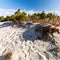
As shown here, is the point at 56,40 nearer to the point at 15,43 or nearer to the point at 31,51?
the point at 31,51

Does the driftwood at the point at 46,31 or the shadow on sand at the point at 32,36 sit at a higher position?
the driftwood at the point at 46,31

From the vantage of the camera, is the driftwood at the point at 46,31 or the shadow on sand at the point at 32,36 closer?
the shadow on sand at the point at 32,36

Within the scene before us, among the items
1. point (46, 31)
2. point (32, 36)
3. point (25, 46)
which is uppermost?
point (46, 31)

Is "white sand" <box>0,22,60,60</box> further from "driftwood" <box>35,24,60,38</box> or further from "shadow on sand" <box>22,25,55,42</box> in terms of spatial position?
"driftwood" <box>35,24,60,38</box>

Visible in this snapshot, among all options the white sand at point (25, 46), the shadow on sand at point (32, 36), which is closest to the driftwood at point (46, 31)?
the shadow on sand at point (32, 36)

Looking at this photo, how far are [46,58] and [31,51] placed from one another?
1125 mm

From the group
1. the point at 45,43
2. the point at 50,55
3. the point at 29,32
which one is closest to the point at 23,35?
the point at 29,32

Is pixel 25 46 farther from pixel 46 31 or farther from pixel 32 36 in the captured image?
pixel 46 31

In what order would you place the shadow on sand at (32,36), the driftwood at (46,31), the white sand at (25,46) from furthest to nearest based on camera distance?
1. the driftwood at (46,31)
2. the shadow on sand at (32,36)
3. the white sand at (25,46)

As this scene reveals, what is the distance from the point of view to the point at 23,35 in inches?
420

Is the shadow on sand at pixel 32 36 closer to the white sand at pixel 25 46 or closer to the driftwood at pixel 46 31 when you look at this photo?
the white sand at pixel 25 46

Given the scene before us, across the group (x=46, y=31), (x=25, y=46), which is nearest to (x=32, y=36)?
(x=46, y=31)

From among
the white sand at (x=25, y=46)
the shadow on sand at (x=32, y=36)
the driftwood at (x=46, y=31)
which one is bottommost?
the white sand at (x=25, y=46)

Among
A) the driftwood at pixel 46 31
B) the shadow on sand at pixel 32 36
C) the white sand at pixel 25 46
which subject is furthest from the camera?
the driftwood at pixel 46 31
